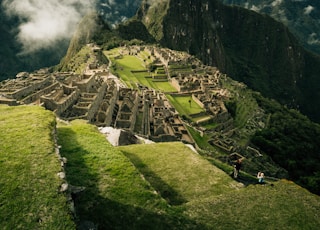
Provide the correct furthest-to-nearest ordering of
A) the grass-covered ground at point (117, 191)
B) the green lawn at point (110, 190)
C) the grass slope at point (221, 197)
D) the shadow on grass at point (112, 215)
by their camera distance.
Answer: the grass slope at point (221, 197) < the green lawn at point (110, 190) < the shadow on grass at point (112, 215) < the grass-covered ground at point (117, 191)

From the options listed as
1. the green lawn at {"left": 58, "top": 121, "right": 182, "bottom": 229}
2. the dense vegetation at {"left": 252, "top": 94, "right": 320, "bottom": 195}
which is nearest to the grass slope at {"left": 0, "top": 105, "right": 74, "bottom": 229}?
the green lawn at {"left": 58, "top": 121, "right": 182, "bottom": 229}

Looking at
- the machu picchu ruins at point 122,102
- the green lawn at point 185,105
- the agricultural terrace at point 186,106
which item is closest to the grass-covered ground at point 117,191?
the machu picchu ruins at point 122,102

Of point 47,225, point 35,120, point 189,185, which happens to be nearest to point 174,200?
point 189,185

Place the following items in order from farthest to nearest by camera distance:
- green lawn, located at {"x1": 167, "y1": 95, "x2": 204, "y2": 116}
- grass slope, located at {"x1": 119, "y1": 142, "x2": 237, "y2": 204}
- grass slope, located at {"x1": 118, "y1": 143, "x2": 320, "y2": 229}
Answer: green lawn, located at {"x1": 167, "y1": 95, "x2": 204, "y2": 116}
grass slope, located at {"x1": 119, "y1": 142, "x2": 237, "y2": 204}
grass slope, located at {"x1": 118, "y1": 143, "x2": 320, "y2": 229}

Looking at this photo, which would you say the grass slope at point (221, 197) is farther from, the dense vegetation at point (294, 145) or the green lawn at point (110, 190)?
the dense vegetation at point (294, 145)

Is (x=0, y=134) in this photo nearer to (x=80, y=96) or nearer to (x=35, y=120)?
(x=35, y=120)

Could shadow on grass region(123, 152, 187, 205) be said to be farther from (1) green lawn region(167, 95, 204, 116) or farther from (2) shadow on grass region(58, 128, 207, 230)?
(1) green lawn region(167, 95, 204, 116)
